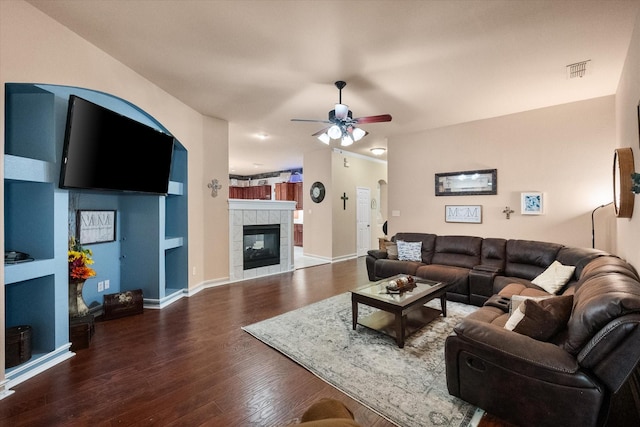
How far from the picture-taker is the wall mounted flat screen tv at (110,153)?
2.48 m

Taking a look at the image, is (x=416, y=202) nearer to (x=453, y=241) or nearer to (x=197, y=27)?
(x=453, y=241)

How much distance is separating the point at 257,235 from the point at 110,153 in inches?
126

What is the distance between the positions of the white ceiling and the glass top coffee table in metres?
2.50

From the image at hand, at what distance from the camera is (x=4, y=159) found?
2051 mm

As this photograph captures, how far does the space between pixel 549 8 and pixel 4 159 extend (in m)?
4.32

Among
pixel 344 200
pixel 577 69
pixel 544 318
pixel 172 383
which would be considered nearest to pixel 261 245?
pixel 344 200

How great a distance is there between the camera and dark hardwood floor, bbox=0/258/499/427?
183 centimetres

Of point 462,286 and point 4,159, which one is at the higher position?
point 4,159

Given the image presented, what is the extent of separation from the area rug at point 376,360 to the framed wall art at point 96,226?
7.31 feet

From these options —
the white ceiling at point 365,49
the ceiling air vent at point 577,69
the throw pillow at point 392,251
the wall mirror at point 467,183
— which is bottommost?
the throw pillow at point 392,251

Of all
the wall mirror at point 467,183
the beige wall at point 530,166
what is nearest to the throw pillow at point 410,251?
the beige wall at point 530,166

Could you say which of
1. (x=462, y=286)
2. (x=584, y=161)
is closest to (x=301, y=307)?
(x=462, y=286)

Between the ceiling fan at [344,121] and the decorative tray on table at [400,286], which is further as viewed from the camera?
the ceiling fan at [344,121]

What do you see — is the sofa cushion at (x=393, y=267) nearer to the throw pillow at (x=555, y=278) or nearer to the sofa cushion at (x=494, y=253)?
the sofa cushion at (x=494, y=253)
